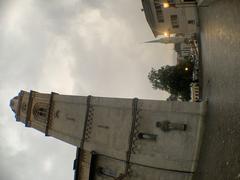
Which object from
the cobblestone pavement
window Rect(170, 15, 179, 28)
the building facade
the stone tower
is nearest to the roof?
the building facade

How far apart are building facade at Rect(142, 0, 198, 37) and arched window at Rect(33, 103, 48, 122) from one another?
3075 centimetres

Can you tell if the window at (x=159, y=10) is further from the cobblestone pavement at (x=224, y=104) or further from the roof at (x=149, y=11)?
the cobblestone pavement at (x=224, y=104)

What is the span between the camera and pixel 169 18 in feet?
230

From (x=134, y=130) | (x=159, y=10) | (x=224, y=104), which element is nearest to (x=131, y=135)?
(x=134, y=130)

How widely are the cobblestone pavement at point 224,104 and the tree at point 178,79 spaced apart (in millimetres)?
32832

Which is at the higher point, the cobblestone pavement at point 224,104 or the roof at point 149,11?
the roof at point 149,11

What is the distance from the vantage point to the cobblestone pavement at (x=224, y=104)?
19.0 metres

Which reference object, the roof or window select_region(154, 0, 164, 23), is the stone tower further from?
the roof

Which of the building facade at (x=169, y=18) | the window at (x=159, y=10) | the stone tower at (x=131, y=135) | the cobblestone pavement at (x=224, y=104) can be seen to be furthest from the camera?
the window at (x=159, y=10)

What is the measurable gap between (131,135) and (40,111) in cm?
1766

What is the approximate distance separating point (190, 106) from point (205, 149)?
426cm

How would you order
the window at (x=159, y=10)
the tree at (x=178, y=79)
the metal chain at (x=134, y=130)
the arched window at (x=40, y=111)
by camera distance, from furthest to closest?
the window at (x=159, y=10), the tree at (x=178, y=79), the arched window at (x=40, y=111), the metal chain at (x=134, y=130)

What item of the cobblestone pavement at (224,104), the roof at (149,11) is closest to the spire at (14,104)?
the roof at (149,11)

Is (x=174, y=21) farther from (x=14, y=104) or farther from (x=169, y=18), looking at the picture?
(x=14, y=104)
